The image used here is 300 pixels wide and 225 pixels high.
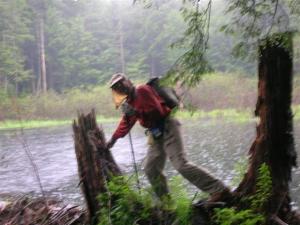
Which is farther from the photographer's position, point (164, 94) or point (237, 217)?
point (164, 94)

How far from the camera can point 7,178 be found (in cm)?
1084

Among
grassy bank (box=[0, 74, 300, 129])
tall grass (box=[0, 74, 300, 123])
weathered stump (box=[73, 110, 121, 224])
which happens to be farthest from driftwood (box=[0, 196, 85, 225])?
tall grass (box=[0, 74, 300, 123])

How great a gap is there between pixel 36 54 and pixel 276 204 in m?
54.1

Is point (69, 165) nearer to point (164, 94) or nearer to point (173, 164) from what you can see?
point (173, 164)

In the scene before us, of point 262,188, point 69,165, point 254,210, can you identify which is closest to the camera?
point 262,188

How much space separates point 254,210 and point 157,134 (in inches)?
51.7

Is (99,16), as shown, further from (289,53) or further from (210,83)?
(289,53)

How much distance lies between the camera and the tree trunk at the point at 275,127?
461cm

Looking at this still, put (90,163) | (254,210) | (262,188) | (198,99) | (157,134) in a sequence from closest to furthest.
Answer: (262,188) → (254,210) → (90,163) → (157,134) → (198,99)

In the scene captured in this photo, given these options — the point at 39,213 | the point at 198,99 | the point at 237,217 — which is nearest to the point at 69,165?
the point at 39,213

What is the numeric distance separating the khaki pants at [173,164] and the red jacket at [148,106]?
138 millimetres

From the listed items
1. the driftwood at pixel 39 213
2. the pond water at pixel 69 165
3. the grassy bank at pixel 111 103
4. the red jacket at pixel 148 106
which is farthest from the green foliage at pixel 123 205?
the grassy bank at pixel 111 103

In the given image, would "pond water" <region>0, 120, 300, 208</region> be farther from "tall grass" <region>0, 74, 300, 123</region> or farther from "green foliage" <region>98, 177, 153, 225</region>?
"tall grass" <region>0, 74, 300, 123</region>

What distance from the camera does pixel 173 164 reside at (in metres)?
5.25
